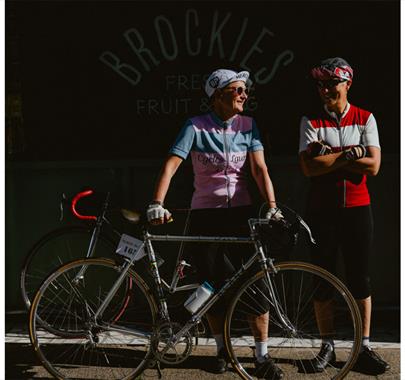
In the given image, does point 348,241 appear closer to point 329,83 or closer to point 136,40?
point 329,83

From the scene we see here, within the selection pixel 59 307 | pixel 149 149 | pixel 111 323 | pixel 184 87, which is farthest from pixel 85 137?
pixel 111 323

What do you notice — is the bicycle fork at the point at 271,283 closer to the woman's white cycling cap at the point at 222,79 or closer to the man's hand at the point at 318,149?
the man's hand at the point at 318,149

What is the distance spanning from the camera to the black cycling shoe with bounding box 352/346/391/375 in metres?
4.67

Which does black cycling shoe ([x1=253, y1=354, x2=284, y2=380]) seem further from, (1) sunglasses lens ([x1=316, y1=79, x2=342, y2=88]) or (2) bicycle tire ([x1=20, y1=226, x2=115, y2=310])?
(1) sunglasses lens ([x1=316, y1=79, x2=342, y2=88])

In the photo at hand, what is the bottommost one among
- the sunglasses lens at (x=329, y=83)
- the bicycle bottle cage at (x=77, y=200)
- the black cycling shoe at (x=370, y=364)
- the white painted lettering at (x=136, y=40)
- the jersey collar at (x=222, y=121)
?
the black cycling shoe at (x=370, y=364)

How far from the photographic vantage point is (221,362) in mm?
4688

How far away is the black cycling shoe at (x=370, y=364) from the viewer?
4.67 meters

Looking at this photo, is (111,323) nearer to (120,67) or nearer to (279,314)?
(279,314)

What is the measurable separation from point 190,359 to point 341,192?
1.72 meters

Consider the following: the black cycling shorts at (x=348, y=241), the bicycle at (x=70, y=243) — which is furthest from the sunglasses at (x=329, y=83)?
the bicycle at (x=70, y=243)

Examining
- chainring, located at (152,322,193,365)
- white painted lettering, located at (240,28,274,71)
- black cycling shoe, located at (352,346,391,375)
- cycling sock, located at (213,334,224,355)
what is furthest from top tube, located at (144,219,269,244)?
white painted lettering, located at (240,28,274,71)

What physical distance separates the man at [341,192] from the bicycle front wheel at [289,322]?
0.05 m

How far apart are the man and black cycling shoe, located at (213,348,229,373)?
2.15 feet

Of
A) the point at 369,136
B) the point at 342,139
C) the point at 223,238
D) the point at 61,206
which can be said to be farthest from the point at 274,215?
the point at 61,206
